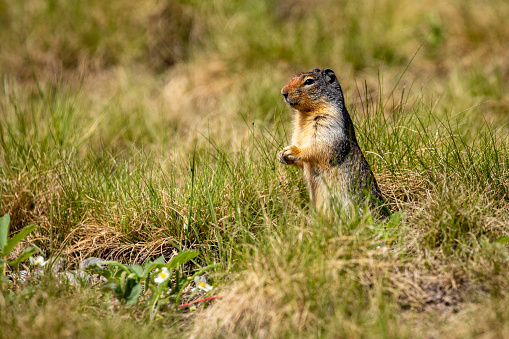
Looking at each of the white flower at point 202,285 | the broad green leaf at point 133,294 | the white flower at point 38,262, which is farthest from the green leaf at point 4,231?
the white flower at point 202,285

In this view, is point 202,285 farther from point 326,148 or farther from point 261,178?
point 326,148

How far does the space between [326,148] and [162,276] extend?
49.9 inches

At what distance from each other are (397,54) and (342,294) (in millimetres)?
4923

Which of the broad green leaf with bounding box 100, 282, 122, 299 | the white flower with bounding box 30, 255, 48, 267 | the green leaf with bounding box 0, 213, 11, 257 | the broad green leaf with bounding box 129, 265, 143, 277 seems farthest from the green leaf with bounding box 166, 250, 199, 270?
the green leaf with bounding box 0, 213, 11, 257

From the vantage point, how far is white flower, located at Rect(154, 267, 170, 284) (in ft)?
10.4

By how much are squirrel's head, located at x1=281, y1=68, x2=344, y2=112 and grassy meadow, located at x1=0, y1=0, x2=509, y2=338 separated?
33 centimetres

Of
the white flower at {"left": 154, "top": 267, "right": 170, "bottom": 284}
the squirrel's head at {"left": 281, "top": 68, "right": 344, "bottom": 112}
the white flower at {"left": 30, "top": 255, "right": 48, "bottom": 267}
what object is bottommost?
the white flower at {"left": 30, "top": 255, "right": 48, "bottom": 267}

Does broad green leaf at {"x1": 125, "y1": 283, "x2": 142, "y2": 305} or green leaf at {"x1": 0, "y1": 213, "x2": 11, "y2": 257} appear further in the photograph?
green leaf at {"x1": 0, "y1": 213, "x2": 11, "y2": 257}

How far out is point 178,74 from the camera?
7430 mm

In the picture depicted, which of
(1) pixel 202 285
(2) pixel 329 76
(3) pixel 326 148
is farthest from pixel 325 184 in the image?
(1) pixel 202 285

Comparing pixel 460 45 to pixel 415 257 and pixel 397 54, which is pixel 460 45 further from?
pixel 415 257

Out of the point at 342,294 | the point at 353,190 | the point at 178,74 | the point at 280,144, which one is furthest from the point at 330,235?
the point at 178,74

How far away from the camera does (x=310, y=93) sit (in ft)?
12.4

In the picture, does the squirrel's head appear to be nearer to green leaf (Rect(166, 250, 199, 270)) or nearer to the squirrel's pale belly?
the squirrel's pale belly
